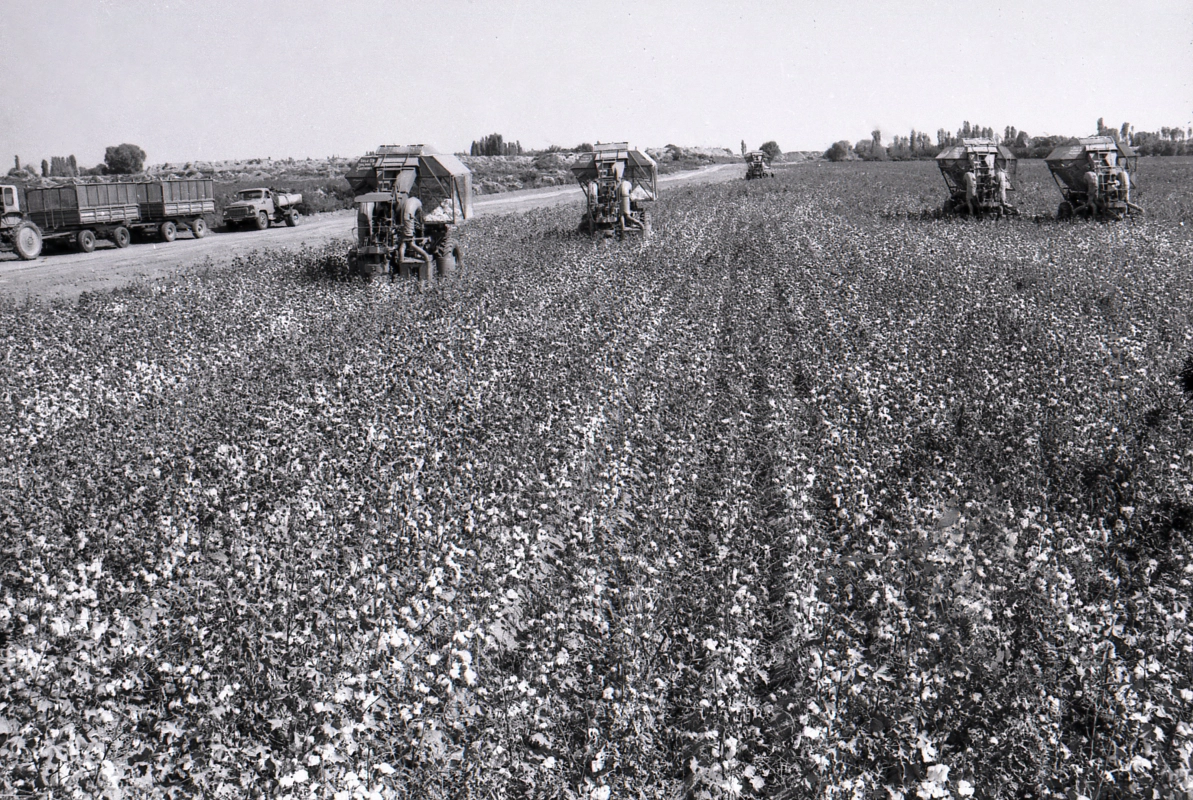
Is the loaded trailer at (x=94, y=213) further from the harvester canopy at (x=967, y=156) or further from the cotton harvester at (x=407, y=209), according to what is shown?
the harvester canopy at (x=967, y=156)

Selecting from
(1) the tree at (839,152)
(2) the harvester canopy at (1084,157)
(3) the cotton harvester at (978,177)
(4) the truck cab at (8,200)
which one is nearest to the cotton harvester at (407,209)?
A: (4) the truck cab at (8,200)

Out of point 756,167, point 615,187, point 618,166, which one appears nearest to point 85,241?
point 615,187

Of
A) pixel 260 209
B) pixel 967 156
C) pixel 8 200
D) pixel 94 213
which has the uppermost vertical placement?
pixel 967 156

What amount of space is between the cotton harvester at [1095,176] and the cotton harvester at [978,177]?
172 centimetres

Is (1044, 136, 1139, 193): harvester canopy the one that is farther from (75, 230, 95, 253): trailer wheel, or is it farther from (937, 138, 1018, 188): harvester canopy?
(75, 230, 95, 253): trailer wheel

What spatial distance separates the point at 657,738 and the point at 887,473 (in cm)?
428

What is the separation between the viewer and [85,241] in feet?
97.6

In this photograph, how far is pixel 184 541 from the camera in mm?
6465

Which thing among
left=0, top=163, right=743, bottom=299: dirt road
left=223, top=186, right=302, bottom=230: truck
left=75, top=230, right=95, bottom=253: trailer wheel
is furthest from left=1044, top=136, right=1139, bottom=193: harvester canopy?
left=75, top=230, right=95, bottom=253: trailer wheel

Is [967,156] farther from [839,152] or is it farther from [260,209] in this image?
[839,152]

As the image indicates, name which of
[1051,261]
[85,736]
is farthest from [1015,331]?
[85,736]

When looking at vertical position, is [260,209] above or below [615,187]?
above

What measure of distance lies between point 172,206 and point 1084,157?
3234 centimetres

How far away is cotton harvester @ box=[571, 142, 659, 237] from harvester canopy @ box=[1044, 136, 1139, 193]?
1337 centimetres
